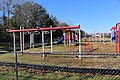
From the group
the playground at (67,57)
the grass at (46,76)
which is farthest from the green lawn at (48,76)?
the playground at (67,57)

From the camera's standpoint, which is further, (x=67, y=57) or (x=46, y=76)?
(x=67, y=57)

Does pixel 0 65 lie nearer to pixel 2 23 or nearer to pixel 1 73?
pixel 1 73

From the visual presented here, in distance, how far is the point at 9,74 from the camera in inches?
376

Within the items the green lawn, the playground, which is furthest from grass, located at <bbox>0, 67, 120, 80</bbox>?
the playground

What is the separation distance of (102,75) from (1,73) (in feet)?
13.4

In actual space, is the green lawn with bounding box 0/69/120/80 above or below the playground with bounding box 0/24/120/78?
below

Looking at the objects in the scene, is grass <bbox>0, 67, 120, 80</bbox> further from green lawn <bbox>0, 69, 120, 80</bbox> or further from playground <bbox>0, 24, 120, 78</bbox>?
playground <bbox>0, 24, 120, 78</bbox>

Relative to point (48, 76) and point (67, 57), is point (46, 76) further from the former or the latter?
point (67, 57)

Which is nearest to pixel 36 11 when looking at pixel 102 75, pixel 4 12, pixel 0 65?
pixel 4 12

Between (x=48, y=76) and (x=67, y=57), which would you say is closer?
(x=48, y=76)

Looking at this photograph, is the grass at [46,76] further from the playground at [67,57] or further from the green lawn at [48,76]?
the playground at [67,57]

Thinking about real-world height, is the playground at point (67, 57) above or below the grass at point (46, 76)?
above

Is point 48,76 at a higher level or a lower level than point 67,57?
lower

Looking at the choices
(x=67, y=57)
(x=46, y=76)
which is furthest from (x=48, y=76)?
(x=67, y=57)
